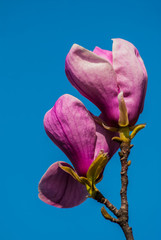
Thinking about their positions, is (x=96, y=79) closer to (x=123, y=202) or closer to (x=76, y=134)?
(x=76, y=134)

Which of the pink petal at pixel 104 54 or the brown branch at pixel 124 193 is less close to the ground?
the pink petal at pixel 104 54

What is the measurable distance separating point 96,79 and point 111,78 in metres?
0.03

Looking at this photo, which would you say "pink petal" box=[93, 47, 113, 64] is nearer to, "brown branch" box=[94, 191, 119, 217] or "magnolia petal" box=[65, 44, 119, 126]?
"magnolia petal" box=[65, 44, 119, 126]

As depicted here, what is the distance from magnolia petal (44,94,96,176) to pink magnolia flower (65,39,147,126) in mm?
34

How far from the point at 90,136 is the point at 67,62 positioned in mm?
150

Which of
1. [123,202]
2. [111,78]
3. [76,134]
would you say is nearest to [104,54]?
[111,78]

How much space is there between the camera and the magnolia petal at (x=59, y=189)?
0.64 meters

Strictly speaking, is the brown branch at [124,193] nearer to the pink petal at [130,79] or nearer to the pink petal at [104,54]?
the pink petal at [130,79]

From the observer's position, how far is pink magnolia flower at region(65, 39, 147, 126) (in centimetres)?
58

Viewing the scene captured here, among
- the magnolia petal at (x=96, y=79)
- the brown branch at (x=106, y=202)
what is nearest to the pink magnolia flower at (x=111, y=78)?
the magnolia petal at (x=96, y=79)

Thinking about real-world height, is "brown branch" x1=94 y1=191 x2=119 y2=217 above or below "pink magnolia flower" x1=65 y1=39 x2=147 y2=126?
below

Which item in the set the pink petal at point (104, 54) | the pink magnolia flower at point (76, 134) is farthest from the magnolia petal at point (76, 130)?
the pink petal at point (104, 54)

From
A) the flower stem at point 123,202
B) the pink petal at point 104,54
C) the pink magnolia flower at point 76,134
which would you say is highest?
the pink petal at point 104,54

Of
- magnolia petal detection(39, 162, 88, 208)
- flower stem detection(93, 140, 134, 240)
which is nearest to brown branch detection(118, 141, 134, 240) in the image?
flower stem detection(93, 140, 134, 240)
